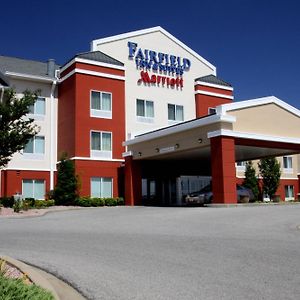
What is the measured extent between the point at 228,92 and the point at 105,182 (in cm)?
1510

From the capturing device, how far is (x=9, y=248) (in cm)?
1134

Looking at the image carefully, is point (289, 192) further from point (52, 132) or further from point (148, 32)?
point (52, 132)

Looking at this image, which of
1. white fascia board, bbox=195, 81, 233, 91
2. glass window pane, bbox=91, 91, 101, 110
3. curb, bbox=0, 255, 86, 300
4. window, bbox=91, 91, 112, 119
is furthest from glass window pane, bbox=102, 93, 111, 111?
curb, bbox=0, 255, 86, 300

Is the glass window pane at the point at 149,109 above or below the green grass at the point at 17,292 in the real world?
above

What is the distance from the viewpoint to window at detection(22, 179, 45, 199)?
33797 millimetres

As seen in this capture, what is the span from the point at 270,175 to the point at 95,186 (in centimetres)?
1672

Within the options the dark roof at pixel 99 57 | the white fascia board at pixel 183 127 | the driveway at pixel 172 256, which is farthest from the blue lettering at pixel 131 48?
the driveway at pixel 172 256

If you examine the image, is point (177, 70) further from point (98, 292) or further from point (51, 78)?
point (98, 292)

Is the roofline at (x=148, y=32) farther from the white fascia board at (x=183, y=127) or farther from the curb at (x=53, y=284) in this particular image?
the curb at (x=53, y=284)

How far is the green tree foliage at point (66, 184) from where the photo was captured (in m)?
31.7

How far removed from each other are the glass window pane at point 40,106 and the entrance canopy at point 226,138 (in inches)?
293

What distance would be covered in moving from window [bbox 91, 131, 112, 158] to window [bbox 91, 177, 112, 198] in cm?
176

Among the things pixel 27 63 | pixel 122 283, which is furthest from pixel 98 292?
pixel 27 63

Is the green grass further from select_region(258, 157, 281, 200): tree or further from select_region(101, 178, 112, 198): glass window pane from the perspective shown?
select_region(258, 157, 281, 200): tree
